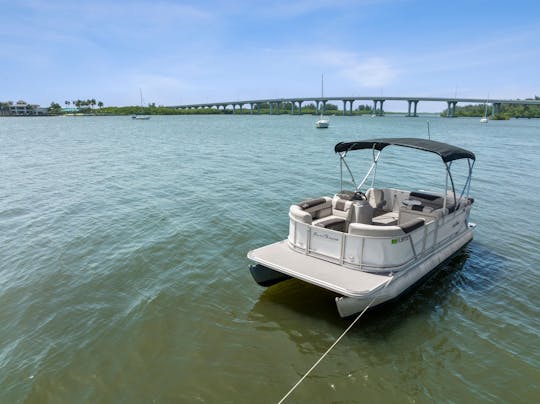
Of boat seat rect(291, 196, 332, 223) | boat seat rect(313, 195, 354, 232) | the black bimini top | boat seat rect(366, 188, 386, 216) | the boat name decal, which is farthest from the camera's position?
boat seat rect(366, 188, 386, 216)

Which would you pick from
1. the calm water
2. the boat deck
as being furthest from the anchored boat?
the calm water

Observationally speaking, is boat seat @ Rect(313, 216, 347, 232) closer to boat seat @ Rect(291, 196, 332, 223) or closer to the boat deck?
boat seat @ Rect(291, 196, 332, 223)

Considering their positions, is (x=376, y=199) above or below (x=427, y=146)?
below

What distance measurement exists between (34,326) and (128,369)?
9.26ft

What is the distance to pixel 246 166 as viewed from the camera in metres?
26.4

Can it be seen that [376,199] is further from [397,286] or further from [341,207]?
[397,286]

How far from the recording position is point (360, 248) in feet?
24.8

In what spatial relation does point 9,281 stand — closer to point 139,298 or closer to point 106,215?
point 139,298

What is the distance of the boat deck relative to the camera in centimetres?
686

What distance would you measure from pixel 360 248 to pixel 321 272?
1.04 m

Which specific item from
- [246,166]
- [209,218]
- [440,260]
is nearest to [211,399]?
[440,260]

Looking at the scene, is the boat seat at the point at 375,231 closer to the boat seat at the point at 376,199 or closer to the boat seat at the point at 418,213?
the boat seat at the point at 418,213

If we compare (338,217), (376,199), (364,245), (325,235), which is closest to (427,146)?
(376,199)

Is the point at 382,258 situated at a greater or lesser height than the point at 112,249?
greater
